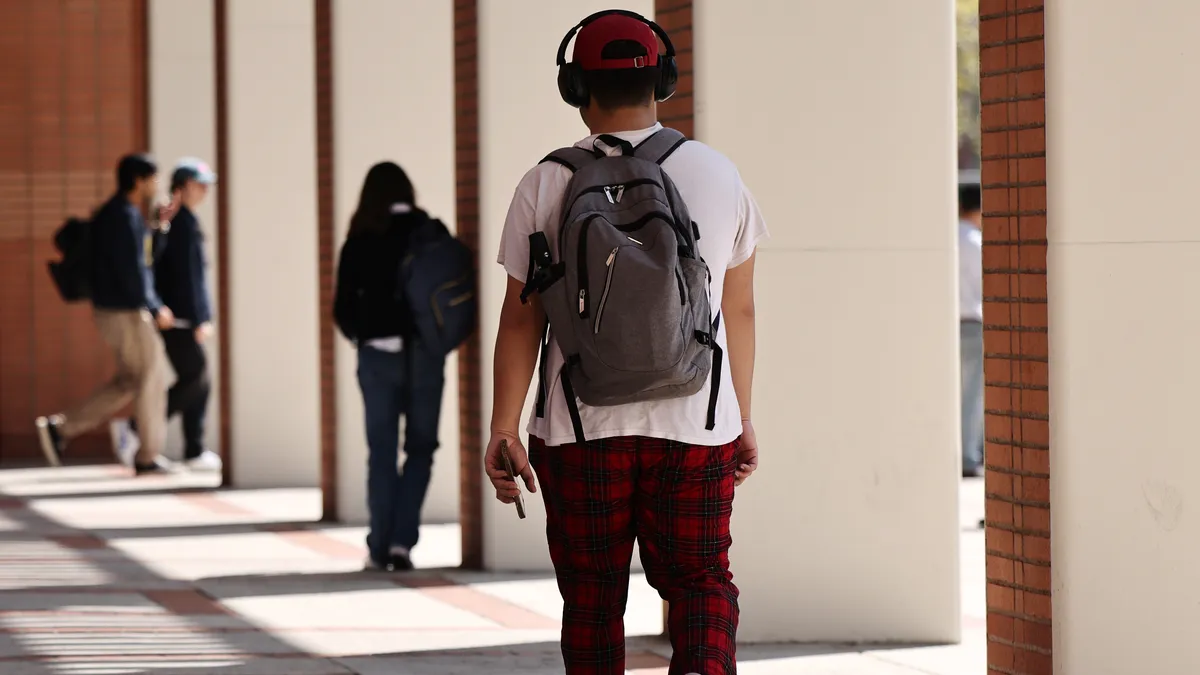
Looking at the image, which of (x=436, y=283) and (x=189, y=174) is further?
(x=189, y=174)

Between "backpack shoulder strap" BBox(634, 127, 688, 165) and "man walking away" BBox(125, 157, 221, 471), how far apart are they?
982 cm

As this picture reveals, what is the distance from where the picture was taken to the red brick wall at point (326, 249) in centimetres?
1162

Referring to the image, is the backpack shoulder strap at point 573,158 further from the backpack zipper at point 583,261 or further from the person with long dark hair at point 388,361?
the person with long dark hair at point 388,361

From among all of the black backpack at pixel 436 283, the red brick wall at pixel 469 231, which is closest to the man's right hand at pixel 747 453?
the black backpack at pixel 436 283

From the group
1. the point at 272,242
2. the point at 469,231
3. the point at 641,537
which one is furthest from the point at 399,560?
the point at 641,537

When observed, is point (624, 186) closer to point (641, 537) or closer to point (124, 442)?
point (641, 537)

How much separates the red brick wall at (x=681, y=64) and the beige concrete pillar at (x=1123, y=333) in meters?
2.10

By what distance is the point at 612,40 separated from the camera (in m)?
4.39

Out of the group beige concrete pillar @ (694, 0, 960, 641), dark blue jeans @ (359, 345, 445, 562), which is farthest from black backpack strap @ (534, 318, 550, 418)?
dark blue jeans @ (359, 345, 445, 562)

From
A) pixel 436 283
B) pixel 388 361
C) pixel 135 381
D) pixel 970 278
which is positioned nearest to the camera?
pixel 436 283

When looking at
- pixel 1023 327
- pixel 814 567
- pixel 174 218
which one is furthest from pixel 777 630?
pixel 174 218

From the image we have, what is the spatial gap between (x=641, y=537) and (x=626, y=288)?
625mm

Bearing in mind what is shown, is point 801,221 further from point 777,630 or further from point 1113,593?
point 1113,593

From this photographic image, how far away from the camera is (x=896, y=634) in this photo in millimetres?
7305
